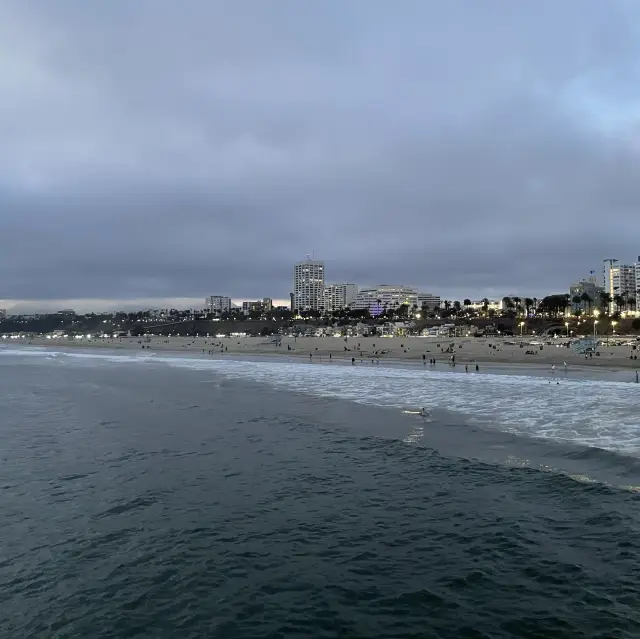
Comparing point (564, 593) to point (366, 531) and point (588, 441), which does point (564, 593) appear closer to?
point (366, 531)

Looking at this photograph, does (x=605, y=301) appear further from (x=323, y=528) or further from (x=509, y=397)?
(x=323, y=528)

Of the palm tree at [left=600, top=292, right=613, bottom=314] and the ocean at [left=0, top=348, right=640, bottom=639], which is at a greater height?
the palm tree at [left=600, top=292, right=613, bottom=314]

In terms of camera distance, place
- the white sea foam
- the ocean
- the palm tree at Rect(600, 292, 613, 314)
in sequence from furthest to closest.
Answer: the palm tree at Rect(600, 292, 613, 314) → the white sea foam → the ocean

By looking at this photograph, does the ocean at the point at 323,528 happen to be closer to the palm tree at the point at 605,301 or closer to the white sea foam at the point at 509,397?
the white sea foam at the point at 509,397

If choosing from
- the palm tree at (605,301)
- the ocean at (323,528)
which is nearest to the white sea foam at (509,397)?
the ocean at (323,528)

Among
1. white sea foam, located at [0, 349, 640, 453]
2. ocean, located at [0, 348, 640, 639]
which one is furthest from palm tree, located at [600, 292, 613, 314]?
ocean, located at [0, 348, 640, 639]

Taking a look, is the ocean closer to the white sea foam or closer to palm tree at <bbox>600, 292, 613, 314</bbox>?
the white sea foam

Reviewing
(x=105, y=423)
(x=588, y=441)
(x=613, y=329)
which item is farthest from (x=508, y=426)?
(x=613, y=329)
